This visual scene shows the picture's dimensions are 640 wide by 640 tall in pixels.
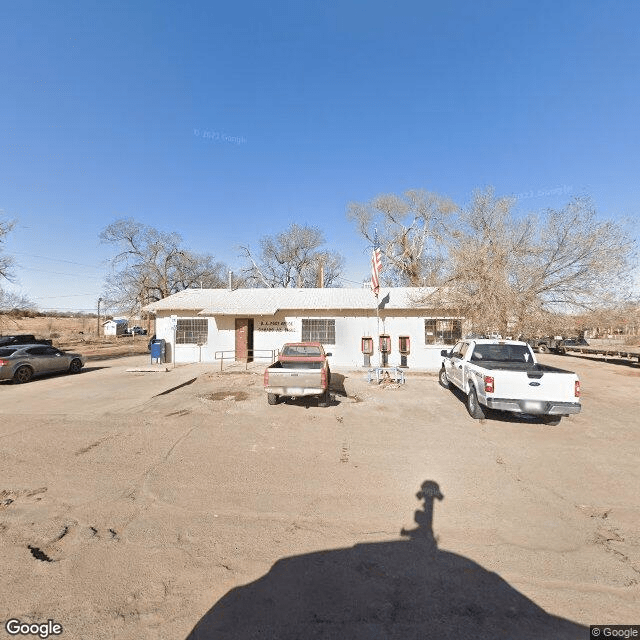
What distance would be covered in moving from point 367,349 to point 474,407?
883 cm

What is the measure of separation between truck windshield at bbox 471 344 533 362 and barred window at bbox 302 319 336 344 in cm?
879

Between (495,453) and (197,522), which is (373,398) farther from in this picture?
(197,522)

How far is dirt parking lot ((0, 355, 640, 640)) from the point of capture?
93.7 inches

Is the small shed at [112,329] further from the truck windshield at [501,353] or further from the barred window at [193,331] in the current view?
the truck windshield at [501,353]

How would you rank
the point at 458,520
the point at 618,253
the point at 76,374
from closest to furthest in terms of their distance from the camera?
1. the point at 458,520
2. the point at 618,253
3. the point at 76,374

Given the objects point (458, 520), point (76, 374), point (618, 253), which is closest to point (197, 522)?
point (458, 520)

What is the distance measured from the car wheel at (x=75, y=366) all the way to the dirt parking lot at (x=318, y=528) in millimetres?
8693

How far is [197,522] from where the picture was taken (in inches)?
139

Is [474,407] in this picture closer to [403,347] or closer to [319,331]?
[403,347]

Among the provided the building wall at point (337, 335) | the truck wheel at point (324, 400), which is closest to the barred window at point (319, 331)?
the building wall at point (337, 335)

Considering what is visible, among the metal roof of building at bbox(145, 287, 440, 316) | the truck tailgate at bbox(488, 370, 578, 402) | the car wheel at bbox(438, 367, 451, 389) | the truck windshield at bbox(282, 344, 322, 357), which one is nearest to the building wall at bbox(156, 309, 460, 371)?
the metal roof of building at bbox(145, 287, 440, 316)

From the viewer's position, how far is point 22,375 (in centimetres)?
1217

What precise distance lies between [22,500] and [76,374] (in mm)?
12760

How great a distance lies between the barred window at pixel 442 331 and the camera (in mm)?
16125
